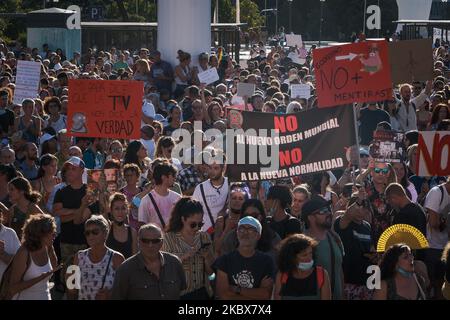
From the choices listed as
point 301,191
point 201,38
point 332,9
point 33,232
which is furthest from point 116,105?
point 332,9

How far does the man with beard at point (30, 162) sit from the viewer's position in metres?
12.0

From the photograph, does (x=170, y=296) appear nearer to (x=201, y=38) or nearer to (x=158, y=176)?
(x=158, y=176)

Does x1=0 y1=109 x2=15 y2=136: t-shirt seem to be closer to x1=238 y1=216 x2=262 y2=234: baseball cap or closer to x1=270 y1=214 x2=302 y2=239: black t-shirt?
x1=270 y1=214 x2=302 y2=239: black t-shirt

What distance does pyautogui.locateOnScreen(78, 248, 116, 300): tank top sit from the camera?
313 inches

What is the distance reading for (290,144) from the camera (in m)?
10.1

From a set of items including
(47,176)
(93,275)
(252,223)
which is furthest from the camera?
(47,176)

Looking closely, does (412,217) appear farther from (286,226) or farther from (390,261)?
(390,261)

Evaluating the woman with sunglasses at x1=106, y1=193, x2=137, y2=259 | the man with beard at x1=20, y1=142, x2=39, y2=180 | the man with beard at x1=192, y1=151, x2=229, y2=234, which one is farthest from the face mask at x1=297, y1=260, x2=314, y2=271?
the man with beard at x1=20, y1=142, x2=39, y2=180

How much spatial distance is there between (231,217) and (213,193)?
0.91 m

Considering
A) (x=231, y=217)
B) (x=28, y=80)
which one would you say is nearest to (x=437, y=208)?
(x=231, y=217)

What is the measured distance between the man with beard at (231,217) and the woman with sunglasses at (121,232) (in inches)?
26.1

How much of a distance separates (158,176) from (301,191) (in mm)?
1230

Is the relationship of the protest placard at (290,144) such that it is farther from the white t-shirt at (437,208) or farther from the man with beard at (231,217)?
the white t-shirt at (437,208)
